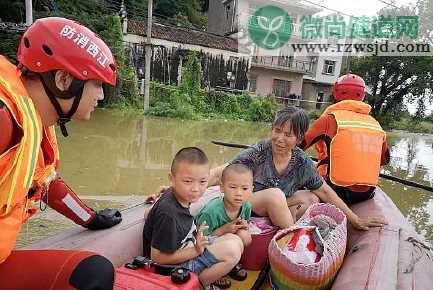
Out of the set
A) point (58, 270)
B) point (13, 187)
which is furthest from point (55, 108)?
point (58, 270)

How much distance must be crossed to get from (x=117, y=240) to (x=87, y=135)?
21.4 ft

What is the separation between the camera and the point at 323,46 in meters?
23.1

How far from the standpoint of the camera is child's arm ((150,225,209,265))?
165cm

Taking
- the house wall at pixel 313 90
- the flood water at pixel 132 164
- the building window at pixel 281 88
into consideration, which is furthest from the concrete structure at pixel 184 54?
the house wall at pixel 313 90

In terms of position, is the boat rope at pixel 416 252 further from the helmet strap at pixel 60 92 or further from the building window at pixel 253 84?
the building window at pixel 253 84

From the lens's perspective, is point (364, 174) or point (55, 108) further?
point (364, 174)

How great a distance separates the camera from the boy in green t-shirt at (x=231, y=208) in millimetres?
2016

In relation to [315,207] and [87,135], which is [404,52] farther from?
[315,207]

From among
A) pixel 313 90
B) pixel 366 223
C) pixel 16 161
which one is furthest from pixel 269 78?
pixel 16 161

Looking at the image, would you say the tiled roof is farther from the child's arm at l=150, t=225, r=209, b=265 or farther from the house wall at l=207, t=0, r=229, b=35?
→ the child's arm at l=150, t=225, r=209, b=265

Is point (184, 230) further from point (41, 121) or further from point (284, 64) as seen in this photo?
point (284, 64)

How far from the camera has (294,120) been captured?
88.6 inches

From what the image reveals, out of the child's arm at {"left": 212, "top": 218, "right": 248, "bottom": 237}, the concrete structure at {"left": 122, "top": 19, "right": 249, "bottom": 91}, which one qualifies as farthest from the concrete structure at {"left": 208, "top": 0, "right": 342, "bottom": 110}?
the child's arm at {"left": 212, "top": 218, "right": 248, "bottom": 237}

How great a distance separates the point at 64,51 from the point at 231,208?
46.7 inches
